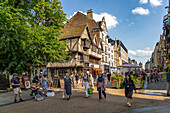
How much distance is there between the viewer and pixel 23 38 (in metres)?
12.5

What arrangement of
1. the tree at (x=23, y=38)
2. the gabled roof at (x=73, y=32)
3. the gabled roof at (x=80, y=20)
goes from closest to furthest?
the tree at (x=23, y=38) < the gabled roof at (x=73, y=32) < the gabled roof at (x=80, y=20)

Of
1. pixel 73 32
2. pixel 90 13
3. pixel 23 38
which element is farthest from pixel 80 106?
pixel 90 13

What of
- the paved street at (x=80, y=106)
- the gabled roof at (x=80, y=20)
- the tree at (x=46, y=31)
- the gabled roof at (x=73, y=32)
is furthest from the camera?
the gabled roof at (x=80, y=20)

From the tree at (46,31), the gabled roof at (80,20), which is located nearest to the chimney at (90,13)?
the gabled roof at (80,20)

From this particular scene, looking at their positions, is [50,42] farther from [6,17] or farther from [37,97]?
[37,97]

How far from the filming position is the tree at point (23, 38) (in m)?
11.4

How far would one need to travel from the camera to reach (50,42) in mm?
13734

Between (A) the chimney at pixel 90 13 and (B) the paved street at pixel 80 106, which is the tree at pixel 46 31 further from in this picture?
(A) the chimney at pixel 90 13

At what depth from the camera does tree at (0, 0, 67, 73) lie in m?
11.4

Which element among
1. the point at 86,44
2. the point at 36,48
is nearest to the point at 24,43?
the point at 36,48

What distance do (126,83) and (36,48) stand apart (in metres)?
9.46

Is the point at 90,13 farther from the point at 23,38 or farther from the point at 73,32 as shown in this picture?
the point at 23,38

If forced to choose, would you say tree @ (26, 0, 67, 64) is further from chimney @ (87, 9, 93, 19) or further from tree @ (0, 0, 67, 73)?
chimney @ (87, 9, 93, 19)

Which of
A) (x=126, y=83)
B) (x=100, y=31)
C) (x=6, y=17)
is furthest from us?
(x=100, y=31)
